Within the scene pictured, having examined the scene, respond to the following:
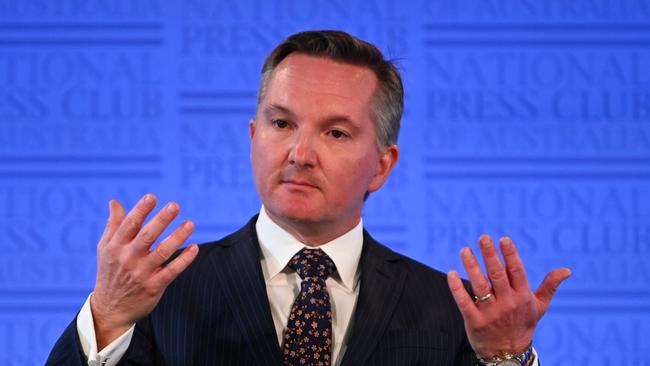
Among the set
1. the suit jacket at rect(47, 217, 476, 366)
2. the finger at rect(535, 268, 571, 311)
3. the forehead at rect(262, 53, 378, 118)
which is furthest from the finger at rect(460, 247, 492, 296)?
the forehead at rect(262, 53, 378, 118)

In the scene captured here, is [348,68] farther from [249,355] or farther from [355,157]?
[249,355]

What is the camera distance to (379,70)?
7.36 feet

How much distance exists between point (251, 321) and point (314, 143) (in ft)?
1.39

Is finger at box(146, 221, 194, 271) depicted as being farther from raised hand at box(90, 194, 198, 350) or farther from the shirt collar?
the shirt collar

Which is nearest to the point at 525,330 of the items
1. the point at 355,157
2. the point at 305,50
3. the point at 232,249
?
the point at 355,157

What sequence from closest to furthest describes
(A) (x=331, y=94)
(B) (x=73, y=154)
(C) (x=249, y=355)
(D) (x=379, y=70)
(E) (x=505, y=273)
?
(E) (x=505, y=273) → (C) (x=249, y=355) → (A) (x=331, y=94) → (D) (x=379, y=70) → (B) (x=73, y=154)

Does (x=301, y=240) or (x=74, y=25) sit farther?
(x=74, y=25)

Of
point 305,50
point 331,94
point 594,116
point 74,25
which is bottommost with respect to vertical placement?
point 331,94

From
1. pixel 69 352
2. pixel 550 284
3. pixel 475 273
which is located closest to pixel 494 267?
pixel 475 273

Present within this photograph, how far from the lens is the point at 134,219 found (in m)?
1.66

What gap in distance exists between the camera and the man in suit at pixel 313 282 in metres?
1.75

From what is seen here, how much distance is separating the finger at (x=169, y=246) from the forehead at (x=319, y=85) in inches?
19.6

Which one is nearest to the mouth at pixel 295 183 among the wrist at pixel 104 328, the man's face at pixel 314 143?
the man's face at pixel 314 143

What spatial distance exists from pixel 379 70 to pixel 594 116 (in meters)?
1.50
